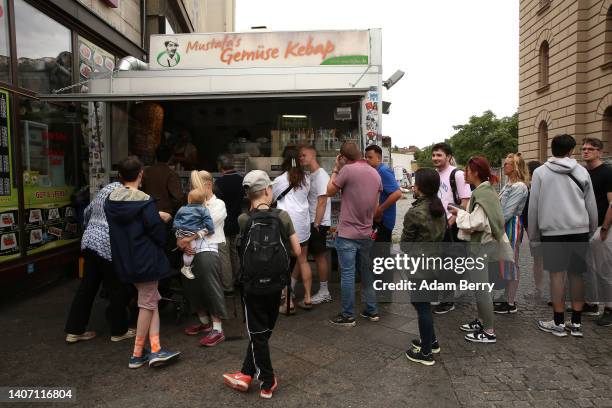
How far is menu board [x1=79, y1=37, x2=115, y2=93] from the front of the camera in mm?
7530

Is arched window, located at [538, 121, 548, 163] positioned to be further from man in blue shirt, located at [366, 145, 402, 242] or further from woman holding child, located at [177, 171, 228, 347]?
woman holding child, located at [177, 171, 228, 347]

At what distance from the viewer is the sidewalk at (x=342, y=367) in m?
3.16

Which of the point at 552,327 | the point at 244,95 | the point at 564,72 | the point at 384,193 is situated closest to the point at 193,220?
the point at 244,95

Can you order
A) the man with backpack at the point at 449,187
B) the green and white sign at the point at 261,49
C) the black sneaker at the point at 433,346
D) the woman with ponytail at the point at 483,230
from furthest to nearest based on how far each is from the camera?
the green and white sign at the point at 261,49 < the man with backpack at the point at 449,187 < the woman with ponytail at the point at 483,230 < the black sneaker at the point at 433,346

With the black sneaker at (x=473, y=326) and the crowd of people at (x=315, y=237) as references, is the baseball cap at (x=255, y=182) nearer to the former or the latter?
the crowd of people at (x=315, y=237)

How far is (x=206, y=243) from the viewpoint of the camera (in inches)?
165

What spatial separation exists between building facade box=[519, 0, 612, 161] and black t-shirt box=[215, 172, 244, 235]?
16.3 metres

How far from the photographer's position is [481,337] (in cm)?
412

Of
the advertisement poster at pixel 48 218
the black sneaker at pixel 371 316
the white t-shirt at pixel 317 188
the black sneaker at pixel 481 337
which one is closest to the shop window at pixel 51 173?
the advertisement poster at pixel 48 218

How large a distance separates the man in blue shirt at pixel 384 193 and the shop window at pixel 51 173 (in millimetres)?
4554

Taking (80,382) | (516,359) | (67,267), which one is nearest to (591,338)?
(516,359)

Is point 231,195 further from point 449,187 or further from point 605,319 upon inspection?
point 605,319

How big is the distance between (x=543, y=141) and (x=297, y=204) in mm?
20759

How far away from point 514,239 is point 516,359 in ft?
5.29
